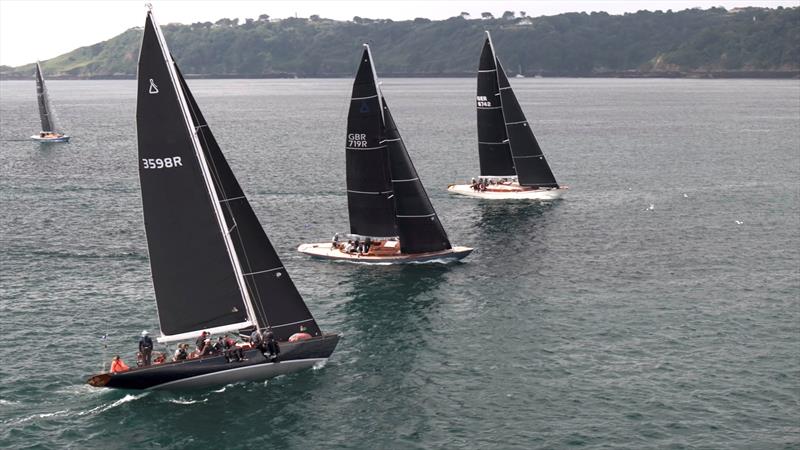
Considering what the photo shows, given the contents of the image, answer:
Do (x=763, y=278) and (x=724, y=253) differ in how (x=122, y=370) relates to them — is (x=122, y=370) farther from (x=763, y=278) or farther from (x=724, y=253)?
(x=724, y=253)

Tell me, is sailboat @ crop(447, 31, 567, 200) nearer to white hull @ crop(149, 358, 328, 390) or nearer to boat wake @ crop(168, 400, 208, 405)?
white hull @ crop(149, 358, 328, 390)

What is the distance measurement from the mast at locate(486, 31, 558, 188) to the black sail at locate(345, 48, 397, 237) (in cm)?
3226

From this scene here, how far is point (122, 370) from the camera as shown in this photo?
1673 inches

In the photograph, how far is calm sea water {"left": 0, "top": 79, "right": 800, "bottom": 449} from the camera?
1613 inches

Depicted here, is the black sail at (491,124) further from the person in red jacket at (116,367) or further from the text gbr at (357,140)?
the person in red jacket at (116,367)

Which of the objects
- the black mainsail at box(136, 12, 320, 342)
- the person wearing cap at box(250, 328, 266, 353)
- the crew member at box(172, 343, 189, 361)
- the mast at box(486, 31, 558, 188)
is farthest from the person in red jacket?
the mast at box(486, 31, 558, 188)

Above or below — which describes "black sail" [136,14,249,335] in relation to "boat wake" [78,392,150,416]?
above

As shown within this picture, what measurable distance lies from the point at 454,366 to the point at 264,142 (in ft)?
425

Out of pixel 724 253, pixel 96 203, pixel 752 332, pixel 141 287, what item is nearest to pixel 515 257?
pixel 724 253

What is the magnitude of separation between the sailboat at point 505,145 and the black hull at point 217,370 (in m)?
55.9

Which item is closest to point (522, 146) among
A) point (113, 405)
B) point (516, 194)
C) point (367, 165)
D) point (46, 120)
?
point (516, 194)

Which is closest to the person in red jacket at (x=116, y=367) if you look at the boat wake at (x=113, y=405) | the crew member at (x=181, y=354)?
the boat wake at (x=113, y=405)

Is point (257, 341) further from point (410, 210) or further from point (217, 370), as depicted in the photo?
point (410, 210)

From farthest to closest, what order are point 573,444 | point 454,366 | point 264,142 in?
point 264,142 < point 454,366 < point 573,444
